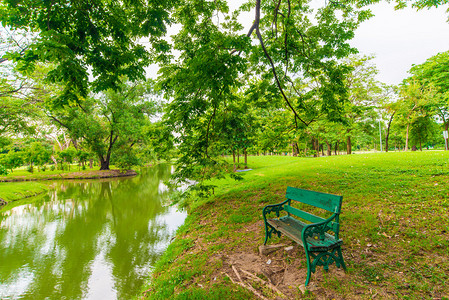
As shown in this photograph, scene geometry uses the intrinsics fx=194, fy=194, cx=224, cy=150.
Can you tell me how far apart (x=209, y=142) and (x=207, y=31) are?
3.39 metres

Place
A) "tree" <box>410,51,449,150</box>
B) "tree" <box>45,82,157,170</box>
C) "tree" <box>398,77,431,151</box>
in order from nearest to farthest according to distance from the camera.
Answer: "tree" <box>398,77,431,151</box> < "tree" <box>410,51,449,150</box> < "tree" <box>45,82,157,170</box>

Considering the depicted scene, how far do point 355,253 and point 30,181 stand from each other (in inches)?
1222

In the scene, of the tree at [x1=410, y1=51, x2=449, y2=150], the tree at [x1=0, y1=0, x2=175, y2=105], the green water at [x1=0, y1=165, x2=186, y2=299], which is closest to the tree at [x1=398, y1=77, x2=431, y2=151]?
the tree at [x1=410, y1=51, x2=449, y2=150]

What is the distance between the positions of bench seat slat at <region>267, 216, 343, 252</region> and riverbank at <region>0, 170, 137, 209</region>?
17136 mm

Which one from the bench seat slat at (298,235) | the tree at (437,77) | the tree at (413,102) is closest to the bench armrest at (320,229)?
the bench seat slat at (298,235)

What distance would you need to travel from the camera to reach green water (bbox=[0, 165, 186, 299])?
4641 millimetres

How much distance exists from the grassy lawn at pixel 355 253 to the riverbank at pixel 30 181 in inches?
606

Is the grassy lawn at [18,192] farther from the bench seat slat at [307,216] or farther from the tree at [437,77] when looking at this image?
the tree at [437,77]

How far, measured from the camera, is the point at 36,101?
40.9 feet

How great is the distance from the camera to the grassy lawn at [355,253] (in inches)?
103

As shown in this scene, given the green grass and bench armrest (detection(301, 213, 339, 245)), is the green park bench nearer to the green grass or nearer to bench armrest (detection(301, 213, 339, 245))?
bench armrest (detection(301, 213, 339, 245))

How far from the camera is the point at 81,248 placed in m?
6.59

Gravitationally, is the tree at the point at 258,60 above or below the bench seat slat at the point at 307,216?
above

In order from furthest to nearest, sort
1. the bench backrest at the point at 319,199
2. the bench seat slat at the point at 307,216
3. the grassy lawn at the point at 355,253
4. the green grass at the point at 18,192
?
1. the green grass at the point at 18,192
2. the bench seat slat at the point at 307,216
3. the bench backrest at the point at 319,199
4. the grassy lawn at the point at 355,253
